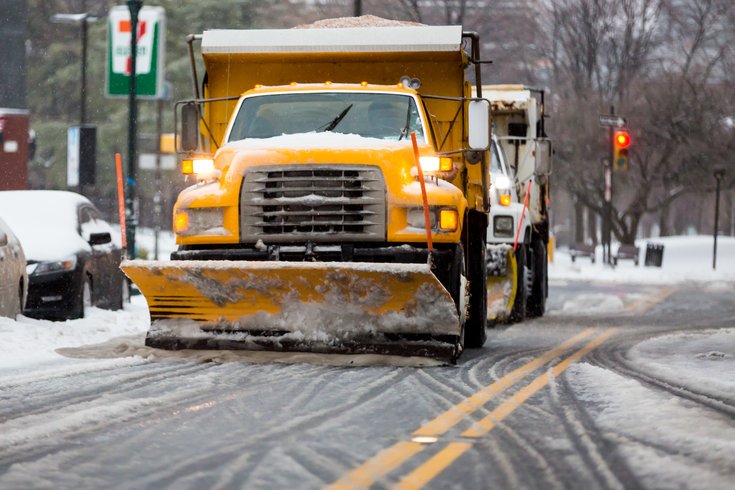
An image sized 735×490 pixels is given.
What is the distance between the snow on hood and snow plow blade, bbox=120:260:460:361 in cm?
472

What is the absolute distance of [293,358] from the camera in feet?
36.2

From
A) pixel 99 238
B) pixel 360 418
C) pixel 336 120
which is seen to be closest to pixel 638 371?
pixel 336 120

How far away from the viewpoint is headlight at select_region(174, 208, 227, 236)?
11.0 metres

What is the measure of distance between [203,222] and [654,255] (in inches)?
1370

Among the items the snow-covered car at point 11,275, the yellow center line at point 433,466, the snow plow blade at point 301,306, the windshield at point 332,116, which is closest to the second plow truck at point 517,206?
the windshield at point 332,116

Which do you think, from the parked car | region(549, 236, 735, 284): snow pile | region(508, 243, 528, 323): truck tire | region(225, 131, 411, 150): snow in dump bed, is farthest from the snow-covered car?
region(549, 236, 735, 284): snow pile

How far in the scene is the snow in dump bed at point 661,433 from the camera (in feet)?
20.4

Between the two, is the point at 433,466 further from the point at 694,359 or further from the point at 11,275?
the point at 11,275

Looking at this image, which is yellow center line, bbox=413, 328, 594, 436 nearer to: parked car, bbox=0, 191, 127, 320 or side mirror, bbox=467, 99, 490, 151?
side mirror, bbox=467, 99, 490, 151

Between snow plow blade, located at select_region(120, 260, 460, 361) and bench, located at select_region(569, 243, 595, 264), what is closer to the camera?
snow plow blade, located at select_region(120, 260, 460, 361)

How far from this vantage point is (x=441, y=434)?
287 inches

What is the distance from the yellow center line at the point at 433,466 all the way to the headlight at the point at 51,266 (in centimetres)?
920

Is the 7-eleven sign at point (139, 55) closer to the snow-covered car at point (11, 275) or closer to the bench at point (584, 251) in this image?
the snow-covered car at point (11, 275)

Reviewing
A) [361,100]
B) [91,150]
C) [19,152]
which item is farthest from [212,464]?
[19,152]
